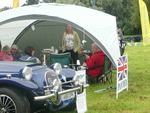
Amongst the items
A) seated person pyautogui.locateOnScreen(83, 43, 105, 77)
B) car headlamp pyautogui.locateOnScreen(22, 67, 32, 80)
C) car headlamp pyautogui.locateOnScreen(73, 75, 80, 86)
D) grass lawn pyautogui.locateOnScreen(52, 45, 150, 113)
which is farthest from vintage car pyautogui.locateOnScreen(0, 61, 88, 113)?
seated person pyautogui.locateOnScreen(83, 43, 105, 77)

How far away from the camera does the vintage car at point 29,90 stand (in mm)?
4969

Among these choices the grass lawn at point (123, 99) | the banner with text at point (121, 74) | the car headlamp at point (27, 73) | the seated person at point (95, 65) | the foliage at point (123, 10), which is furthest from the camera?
the foliage at point (123, 10)

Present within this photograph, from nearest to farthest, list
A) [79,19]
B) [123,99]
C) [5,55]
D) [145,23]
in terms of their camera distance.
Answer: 1. [123,99]
2. [5,55]
3. [79,19]
4. [145,23]

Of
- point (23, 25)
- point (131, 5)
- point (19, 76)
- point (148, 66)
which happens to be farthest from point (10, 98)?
point (131, 5)

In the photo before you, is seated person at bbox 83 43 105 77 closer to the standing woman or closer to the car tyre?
the standing woman

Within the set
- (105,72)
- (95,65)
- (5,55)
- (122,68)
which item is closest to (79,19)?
(95,65)

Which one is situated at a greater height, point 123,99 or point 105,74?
point 105,74

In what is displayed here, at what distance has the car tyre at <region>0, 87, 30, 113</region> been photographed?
16.3 feet

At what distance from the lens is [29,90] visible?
5008 mm

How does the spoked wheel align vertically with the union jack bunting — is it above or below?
below

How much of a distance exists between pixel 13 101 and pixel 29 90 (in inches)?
12.0

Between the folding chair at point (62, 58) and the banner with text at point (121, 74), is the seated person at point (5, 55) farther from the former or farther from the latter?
the banner with text at point (121, 74)

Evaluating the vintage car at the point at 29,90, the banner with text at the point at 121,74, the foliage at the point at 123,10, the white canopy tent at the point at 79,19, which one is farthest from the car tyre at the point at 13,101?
the foliage at the point at 123,10

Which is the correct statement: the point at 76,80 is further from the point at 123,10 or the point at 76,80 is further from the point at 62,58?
the point at 123,10
